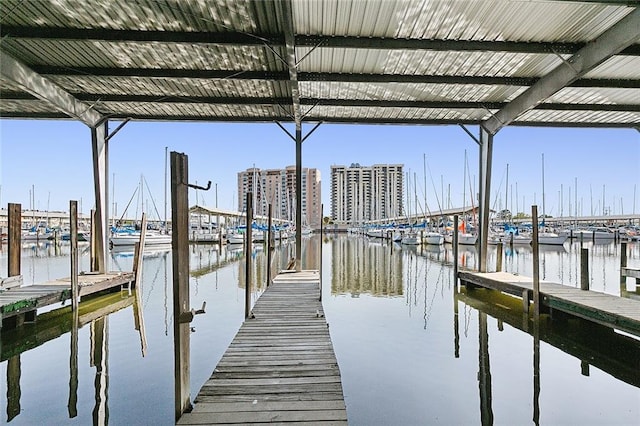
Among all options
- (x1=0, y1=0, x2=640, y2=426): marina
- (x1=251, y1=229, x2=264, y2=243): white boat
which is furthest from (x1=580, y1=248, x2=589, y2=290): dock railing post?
(x1=251, y1=229, x2=264, y2=243): white boat

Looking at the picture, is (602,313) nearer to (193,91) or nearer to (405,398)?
(405,398)

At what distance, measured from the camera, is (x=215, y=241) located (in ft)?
163

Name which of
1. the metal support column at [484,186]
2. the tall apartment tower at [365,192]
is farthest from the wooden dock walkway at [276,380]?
the tall apartment tower at [365,192]

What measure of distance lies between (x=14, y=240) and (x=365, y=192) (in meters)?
125

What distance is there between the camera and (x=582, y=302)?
8312 mm

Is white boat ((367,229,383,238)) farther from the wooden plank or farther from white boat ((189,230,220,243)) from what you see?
the wooden plank

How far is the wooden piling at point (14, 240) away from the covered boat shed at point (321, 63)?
197cm

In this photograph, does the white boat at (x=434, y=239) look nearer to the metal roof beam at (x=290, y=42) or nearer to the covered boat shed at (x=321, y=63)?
the covered boat shed at (x=321, y=63)

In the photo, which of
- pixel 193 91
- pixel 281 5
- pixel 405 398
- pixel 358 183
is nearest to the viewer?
pixel 405 398

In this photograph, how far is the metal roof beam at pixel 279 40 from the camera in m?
7.08

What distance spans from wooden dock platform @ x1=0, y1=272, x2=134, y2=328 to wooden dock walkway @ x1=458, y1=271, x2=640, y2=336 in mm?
11248

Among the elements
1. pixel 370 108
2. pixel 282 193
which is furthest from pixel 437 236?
pixel 282 193

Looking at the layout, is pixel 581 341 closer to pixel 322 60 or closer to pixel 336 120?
pixel 322 60

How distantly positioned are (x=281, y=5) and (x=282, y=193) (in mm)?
122311
